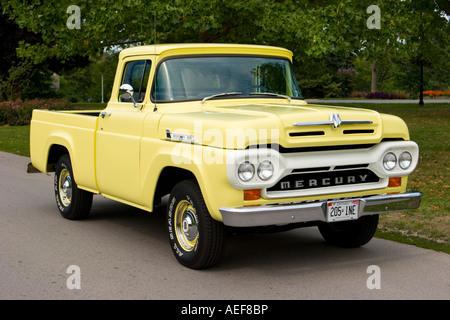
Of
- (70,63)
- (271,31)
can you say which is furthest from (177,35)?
(70,63)

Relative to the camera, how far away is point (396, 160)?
6.49 metres

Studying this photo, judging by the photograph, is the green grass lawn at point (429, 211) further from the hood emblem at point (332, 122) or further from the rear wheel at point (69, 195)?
the rear wheel at point (69, 195)

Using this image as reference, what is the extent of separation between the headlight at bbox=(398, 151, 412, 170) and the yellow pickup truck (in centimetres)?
1

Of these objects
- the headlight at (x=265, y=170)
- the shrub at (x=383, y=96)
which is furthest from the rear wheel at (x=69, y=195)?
the shrub at (x=383, y=96)

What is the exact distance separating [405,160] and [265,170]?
5.27 ft

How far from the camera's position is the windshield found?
7.16 meters

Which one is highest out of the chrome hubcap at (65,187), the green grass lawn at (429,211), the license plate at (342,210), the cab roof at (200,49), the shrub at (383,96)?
the cab roof at (200,49)

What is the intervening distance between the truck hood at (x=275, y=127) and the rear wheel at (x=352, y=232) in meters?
1.00

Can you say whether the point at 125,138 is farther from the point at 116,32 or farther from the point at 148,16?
the point at 116,32

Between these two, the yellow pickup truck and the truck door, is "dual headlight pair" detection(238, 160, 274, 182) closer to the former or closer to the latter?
the yellow pickup truck

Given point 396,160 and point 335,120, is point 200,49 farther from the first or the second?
point 396,160

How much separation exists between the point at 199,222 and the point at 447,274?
7.37 ft

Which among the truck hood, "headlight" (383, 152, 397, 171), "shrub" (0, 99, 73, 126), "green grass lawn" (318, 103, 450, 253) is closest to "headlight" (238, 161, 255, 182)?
the truck hood

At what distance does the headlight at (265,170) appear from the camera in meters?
5.73
